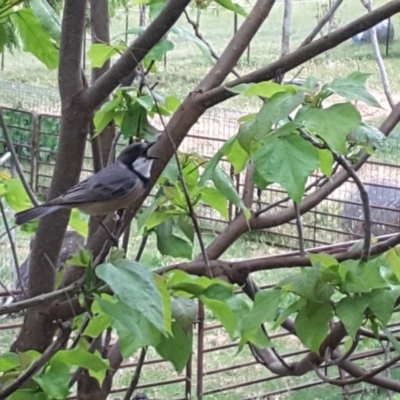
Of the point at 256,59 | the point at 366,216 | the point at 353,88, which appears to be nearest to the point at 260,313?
the point at 366,216

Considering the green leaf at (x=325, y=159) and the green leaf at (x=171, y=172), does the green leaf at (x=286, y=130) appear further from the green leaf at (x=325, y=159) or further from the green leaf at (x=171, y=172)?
the green leaf at (x=171, y=172)

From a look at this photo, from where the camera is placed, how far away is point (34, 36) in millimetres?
1068

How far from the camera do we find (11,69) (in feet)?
36.4

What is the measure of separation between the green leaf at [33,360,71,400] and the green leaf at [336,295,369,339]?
0.31 m

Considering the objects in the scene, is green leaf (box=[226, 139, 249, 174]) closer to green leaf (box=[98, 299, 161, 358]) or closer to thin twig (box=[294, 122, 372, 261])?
thin twig (box=[294, 122, 372, 261])

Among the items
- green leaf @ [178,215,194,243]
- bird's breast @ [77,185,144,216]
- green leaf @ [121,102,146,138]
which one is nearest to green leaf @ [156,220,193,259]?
green leaf @ [178,215,194,243]

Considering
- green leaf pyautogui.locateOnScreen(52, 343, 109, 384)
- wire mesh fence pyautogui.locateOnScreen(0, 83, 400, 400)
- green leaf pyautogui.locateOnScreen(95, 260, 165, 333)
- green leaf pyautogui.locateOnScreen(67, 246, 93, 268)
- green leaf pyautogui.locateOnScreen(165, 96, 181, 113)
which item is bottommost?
wire mesh fence pyautogui.locateOnScreen(0, 83, 400, 400)

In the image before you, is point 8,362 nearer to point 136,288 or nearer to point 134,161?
point 136,288

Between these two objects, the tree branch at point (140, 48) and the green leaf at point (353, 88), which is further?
the tree branch at point (140, 48)

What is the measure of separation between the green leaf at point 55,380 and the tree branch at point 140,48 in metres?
0.32

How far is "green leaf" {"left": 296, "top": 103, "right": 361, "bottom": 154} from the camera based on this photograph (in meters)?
0.73

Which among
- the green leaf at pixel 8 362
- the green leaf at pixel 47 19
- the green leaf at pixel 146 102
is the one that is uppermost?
the green leaf at pixel 47 19

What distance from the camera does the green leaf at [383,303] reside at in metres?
0.84

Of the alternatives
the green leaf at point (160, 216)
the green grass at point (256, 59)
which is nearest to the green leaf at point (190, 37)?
the green leaf at point (160, 216)
